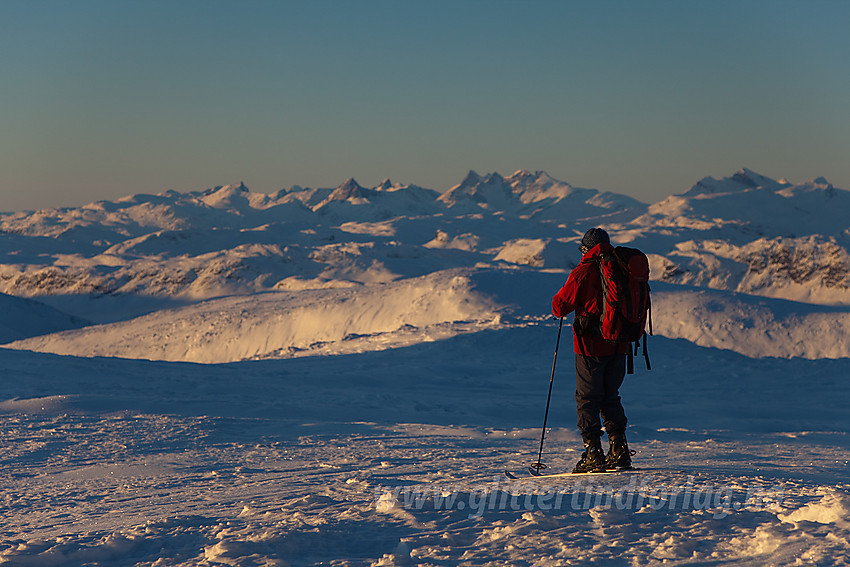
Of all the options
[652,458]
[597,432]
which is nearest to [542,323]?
[652,458]

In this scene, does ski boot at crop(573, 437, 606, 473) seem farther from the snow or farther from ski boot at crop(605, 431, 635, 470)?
the snow

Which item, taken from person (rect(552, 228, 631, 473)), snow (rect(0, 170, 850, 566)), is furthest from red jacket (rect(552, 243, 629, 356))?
snow (rect(0, 170, 850, 566))

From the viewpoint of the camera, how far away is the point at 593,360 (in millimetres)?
6406

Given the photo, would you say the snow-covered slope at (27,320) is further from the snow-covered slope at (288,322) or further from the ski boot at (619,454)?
the ski boot at (619,454)

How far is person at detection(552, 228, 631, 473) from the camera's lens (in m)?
6.32

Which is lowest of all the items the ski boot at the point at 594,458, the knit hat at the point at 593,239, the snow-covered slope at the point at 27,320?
the snow-covered slope at the point at 27,320

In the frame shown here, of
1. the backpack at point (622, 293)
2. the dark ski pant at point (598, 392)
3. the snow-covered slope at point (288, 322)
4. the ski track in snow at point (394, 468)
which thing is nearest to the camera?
the ski track in snow at point (394, 468)

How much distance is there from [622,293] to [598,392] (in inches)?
33.0

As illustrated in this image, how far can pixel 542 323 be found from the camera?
26.1 meters

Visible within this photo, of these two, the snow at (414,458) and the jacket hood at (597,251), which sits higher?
the jacket hood at (597,251)

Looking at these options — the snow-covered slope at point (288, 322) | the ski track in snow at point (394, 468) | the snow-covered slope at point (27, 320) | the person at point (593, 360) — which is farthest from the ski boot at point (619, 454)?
the snow-covered slope at point (27, 320)

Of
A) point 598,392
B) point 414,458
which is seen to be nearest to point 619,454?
point 598,392

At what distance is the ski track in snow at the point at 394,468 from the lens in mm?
4578

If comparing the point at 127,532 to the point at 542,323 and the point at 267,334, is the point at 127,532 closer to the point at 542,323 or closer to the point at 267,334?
the point at 542,323
